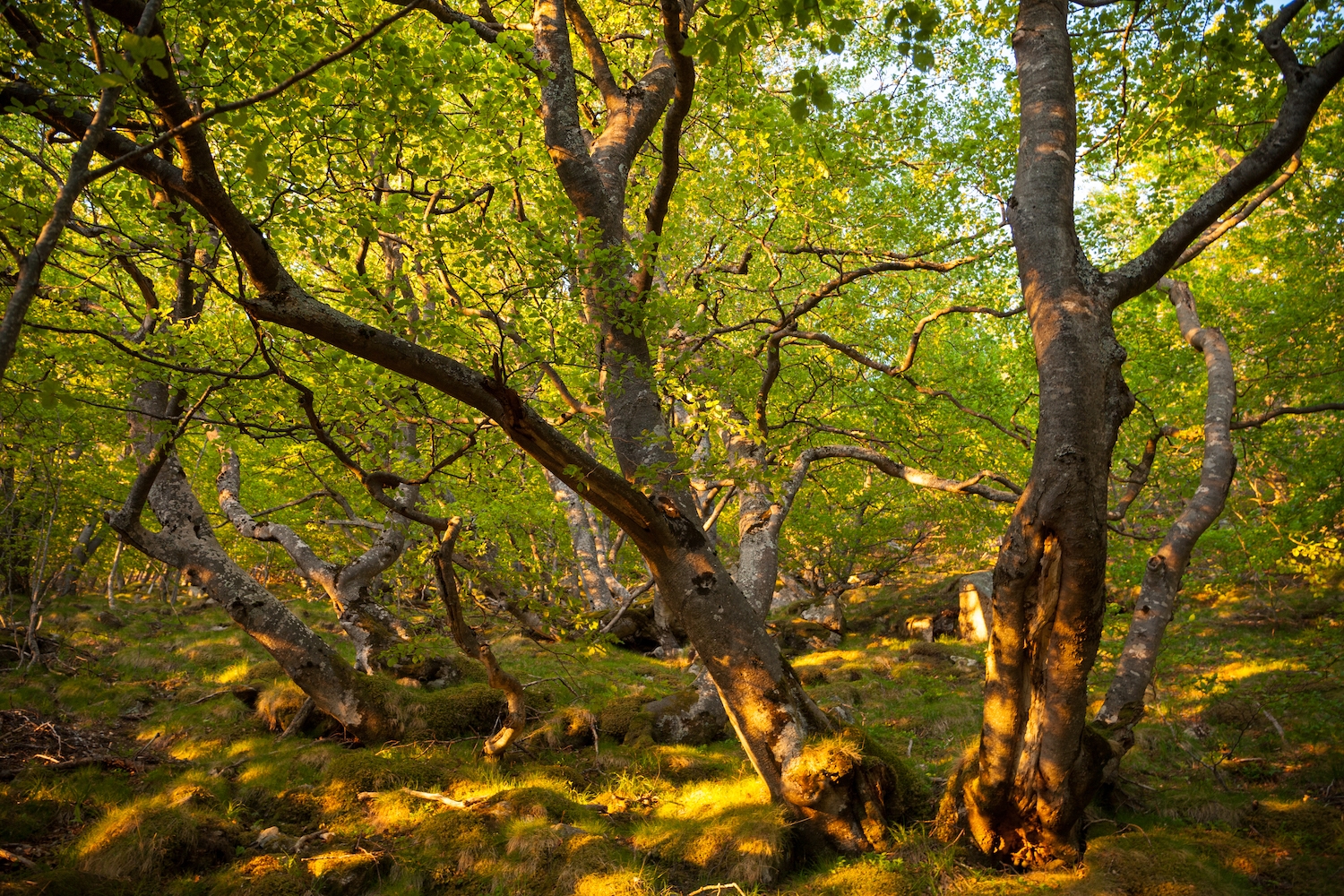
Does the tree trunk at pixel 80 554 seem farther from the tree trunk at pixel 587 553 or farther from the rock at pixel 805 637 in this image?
the rock at pixel 805 637

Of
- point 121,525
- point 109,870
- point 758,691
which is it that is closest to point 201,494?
point 121,525

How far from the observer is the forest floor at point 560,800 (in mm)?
5160

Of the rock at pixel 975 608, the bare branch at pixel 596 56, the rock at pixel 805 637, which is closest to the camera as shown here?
the bare branch at pixel 596 56

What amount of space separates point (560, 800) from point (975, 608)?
14.3 meters

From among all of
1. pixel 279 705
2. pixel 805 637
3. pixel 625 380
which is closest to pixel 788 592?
pixel 805 637

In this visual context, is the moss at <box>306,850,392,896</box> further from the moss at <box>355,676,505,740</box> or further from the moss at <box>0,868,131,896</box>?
the moss at <box>355,676,505,740</box>

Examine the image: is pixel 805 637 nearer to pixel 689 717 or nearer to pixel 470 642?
pixel 689 717

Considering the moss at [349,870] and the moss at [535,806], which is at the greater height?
the moss at [535,806]

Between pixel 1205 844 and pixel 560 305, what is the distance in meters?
7.90

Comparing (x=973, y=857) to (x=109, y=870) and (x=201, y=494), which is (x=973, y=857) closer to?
(x=109, y=870)

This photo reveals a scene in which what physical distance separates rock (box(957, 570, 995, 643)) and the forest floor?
5783 mm

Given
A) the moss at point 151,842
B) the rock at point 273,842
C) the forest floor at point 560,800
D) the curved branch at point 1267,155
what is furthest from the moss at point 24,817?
the curved branch at point 1267,155

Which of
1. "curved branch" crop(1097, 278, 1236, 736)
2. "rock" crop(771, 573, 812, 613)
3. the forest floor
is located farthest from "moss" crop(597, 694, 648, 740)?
"rock" crop(771, 573, 812, 613)

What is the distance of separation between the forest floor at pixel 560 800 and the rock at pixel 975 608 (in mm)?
5783
